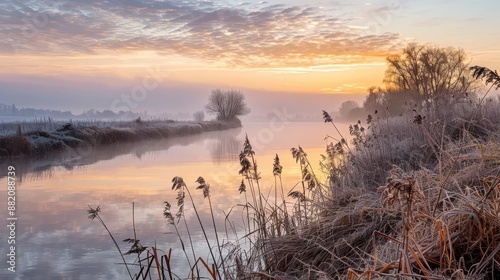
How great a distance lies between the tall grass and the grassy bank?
13005 millimetres

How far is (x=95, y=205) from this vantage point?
8883mm

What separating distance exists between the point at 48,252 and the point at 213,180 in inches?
220

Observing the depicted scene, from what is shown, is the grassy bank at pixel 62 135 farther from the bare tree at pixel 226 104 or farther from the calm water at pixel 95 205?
the bare tree at pixel 226 104

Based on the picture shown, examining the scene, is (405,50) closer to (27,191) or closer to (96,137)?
(96,137)

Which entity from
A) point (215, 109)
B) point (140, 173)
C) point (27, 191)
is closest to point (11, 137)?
point (140, 173)

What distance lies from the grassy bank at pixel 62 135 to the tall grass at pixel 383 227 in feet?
42.7

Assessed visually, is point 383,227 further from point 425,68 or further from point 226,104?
point 226,104

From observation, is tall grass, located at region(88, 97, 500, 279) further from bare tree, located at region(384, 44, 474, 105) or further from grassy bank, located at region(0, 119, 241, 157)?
bare tree, located at region(384, 44, 474, 105)

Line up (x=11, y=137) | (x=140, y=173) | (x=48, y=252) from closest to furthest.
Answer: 1. (x=48, y=252)
2. (x=140, y=173)
3. (x=11, y=137)

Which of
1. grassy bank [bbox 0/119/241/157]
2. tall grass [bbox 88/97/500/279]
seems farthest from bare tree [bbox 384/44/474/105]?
tall grass [bbox 88/97/500/279]

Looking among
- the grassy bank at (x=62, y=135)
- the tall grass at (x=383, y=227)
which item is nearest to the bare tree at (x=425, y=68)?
the grassy bank at (x=62, y=135)

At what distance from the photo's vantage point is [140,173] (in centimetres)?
1351

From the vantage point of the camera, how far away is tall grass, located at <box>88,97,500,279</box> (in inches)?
101

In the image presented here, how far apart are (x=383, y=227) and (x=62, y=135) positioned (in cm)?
1901
